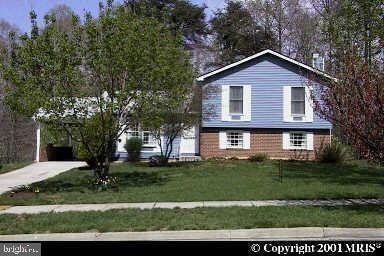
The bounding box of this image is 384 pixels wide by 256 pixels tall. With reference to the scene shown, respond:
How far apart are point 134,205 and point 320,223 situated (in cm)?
525

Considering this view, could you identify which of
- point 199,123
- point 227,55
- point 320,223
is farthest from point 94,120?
point 227,55

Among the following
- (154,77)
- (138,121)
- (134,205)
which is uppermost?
(154,77)

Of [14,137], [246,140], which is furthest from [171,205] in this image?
[14,137]

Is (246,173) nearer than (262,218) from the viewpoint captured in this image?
No

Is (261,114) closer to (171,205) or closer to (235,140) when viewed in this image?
(235,140)

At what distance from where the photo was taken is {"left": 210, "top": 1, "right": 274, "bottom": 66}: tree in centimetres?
5291

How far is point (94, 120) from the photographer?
17844 millimetres

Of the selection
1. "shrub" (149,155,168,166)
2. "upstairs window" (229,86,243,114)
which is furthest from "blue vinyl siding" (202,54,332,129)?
"shrub" (149,155,168,166)

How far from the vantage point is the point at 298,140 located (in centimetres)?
3166

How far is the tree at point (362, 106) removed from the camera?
39.7ft

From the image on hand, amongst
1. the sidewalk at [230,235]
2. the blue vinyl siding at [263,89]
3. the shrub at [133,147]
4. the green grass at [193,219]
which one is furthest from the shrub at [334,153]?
the sidewalk at [230,235]

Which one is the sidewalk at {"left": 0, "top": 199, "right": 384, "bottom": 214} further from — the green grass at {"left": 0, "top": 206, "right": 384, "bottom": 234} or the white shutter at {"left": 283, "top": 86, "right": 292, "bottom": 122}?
the white shutter at {"left": 283, "top": 86, "right": 292, "bottom": 122}

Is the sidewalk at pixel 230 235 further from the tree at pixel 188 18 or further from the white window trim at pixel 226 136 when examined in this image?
the tree at pixel 188 18

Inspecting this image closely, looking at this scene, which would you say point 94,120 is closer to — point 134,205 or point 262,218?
point 134,205
